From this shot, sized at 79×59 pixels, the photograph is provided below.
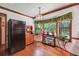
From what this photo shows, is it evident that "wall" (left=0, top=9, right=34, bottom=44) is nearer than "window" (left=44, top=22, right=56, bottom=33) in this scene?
Yes

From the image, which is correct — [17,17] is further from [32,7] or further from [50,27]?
[50,27]

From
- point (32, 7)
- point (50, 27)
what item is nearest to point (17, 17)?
point (32, 7)

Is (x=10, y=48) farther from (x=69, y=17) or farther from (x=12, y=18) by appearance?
(x=69, y=17)

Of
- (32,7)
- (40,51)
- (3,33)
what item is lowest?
(40,51)

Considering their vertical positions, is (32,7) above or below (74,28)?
above

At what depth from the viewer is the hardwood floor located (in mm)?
1926

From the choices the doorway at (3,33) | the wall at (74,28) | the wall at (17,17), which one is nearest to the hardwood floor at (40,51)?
the wall at (74,28)

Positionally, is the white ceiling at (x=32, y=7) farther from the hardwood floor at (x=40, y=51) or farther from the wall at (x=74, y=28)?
the hardwood floor at (x=40, y=51)

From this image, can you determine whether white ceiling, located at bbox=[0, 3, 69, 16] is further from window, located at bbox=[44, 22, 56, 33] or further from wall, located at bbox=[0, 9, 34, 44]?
window, located at bbox=[44, 22, 56, 33]

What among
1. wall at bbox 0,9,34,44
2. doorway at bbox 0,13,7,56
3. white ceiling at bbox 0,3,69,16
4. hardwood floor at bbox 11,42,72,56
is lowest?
hardwood floor at bbox 11,42,72,56

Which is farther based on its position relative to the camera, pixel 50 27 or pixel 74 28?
pixel 50 27

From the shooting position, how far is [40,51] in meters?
1.96

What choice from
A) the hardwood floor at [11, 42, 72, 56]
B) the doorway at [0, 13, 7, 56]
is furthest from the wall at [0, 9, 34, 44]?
the hardwood floor at [11, 42, 72, 56]

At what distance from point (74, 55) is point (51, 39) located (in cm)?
47
